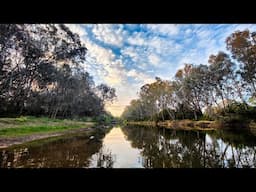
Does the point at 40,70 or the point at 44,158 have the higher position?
the point at 40,70

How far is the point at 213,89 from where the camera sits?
22172 millimetres

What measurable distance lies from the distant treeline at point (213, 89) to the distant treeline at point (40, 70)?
11.2m

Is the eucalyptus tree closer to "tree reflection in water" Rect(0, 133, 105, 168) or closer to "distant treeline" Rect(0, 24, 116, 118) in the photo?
"distant treeline" Rect(0, 24, 116, 118)

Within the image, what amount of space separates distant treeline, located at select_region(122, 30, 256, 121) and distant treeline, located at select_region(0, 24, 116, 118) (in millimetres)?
11243

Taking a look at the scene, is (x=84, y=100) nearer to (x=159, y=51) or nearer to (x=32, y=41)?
(x=32, y=41)

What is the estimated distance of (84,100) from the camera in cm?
3020

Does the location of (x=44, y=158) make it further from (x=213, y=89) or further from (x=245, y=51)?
(x=213, y=89)

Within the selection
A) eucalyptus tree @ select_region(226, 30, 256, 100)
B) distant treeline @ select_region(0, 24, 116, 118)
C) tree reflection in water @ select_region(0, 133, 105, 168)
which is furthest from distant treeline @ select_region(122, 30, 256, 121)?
tree reflection in water @ select_region(0, 133, 105, 168)

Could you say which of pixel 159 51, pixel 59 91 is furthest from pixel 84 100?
pixel 159 51

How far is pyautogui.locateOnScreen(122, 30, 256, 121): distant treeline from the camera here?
1509cm

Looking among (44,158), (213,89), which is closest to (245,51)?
(213,89)

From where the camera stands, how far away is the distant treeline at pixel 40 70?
38.9ft

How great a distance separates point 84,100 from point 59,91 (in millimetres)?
6217

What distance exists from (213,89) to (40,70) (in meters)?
18.3
